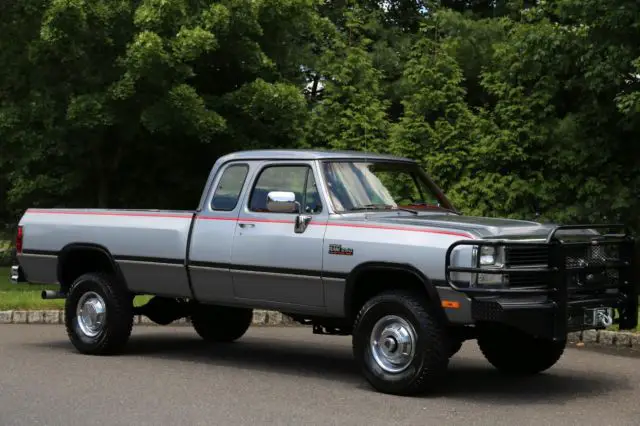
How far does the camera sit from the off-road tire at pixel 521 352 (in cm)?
1046

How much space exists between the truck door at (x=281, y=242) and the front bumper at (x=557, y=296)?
1.51 metres

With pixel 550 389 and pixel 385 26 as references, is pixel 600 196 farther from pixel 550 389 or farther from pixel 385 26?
pixel 385 26

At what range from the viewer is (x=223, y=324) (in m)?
13.0

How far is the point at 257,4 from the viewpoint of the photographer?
82.9 ft

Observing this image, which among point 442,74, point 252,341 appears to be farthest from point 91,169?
point 252,341

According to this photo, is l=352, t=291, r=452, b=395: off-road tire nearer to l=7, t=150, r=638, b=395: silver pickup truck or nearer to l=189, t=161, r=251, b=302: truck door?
l=7, t=150, r=638, b=395: silver pickup truck

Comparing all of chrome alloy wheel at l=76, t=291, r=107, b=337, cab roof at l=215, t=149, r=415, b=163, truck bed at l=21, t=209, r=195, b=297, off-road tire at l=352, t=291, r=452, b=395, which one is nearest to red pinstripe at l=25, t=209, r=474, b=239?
truck bed at l=21, t=209, r=195, b=297

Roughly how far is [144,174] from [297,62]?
Result: 4.74 m

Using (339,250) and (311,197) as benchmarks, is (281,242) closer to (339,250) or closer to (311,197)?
(311,197)

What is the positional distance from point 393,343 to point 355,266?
723mm

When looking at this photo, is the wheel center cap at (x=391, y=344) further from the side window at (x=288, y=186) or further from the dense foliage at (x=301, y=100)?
the dense foliage at (x=301, y=100)

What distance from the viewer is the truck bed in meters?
11.1

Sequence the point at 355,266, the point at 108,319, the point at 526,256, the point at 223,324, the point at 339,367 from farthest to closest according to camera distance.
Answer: the point at 223,324, the point at 108,319, the point at 339,367, the point at 355,266, the point at 526,256

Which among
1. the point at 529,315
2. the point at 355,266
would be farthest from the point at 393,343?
the point at 529,315
